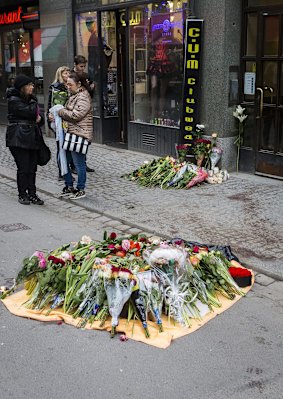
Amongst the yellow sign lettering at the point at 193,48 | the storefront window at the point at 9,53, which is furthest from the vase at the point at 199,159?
the storefront window at the point at 9,53

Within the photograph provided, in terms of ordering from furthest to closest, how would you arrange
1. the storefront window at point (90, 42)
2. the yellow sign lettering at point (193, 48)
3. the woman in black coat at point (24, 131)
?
the storefront window at point (90, 42) < the yellow sign lettering at point (193, 48) < the woman in black coat at point (24, 131)

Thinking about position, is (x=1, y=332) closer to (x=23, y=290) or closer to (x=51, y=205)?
(x=23, y=290)

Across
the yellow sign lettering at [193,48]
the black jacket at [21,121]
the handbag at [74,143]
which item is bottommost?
the handbag at [74,143]

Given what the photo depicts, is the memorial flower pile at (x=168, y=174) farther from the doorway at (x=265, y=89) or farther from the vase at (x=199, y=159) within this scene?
the doorway at (x=265, y=89)

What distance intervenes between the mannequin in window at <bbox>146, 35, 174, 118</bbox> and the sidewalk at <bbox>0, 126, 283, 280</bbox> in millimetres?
1564

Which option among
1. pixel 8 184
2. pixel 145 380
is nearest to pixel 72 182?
pixel 8 184

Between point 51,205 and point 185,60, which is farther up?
point 185,60

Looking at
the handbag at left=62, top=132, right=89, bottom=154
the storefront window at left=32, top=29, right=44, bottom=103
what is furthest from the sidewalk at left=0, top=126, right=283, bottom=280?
the storefront window at left=32, top=29, right=44, bottom=103

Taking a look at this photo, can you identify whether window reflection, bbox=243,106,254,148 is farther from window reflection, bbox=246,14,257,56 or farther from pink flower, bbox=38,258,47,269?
pink flower, bbox=38,258,47,269

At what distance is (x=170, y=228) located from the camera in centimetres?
648

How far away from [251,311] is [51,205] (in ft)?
13.6

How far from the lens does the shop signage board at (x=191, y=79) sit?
8.91m

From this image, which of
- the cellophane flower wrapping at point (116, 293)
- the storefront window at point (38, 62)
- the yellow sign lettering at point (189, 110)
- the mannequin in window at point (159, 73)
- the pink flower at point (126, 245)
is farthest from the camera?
the storefront window at point (38, 62)

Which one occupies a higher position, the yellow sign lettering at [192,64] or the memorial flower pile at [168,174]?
the yellow sign lettering at [192,64]
